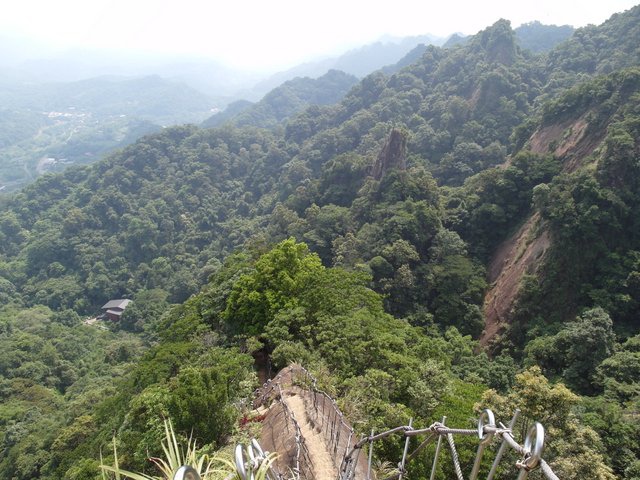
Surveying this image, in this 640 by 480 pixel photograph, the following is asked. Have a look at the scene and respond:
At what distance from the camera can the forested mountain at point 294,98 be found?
486ft

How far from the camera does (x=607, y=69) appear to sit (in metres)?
52.9

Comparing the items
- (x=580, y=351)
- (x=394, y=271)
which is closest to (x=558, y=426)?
(x=580, y=351)

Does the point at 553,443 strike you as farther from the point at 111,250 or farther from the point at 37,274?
the point at 37,274

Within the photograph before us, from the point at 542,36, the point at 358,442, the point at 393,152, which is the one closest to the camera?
the point at 358,442

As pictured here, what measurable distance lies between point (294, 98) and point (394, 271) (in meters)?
142

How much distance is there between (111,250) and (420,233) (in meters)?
53.1

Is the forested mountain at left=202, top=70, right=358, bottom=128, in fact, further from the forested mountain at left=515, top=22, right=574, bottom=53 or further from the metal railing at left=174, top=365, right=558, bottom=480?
the metal railing at left=174, top=365, right=558, bottom=480

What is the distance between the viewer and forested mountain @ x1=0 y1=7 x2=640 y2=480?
13.5 m

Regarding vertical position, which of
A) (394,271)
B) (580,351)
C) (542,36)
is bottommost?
(394,271)

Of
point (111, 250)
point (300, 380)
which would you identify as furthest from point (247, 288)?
point (111, 250)

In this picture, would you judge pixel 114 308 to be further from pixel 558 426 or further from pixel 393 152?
pixel 558 426

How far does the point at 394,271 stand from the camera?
102 ft

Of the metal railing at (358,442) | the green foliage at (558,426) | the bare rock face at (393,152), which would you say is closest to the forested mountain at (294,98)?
the bare rock face at (393,152)

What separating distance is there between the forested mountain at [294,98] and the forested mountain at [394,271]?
71.5 meters
